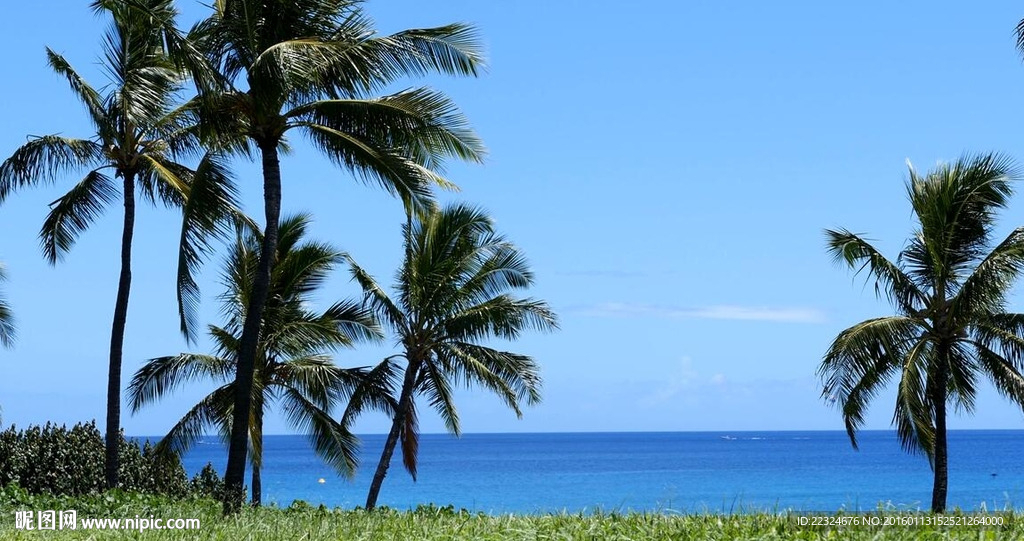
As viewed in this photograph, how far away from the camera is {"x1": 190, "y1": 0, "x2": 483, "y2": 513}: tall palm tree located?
1461cm

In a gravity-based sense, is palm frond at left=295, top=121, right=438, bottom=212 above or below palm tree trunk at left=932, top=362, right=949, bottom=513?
above

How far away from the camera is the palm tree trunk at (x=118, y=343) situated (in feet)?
62.8

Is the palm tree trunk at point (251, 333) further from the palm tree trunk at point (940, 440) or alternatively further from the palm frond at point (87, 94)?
the palm tree trunk at point (940, 440)

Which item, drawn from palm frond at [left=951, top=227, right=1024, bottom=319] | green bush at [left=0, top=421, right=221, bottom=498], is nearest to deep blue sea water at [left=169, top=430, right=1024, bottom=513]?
green bush at [left=0, top=421, right=221, bottom=498]

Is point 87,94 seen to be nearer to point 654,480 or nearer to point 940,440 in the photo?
point 940,440

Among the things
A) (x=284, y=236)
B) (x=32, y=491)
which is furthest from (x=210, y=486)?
(x=284, y=236)

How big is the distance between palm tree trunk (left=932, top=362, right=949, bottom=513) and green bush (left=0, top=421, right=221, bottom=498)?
575 inches

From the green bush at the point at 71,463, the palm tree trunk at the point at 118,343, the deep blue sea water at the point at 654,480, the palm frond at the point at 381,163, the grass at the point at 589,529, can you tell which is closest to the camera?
the grass at the point at 589,529

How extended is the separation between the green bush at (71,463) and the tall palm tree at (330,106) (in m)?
9.02

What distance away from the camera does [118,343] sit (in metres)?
19.3

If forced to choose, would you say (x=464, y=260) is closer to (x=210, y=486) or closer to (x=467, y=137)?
(x=467, y=137)

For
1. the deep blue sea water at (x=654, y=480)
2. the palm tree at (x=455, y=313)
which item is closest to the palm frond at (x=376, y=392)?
the palm tree at (x=455, y=313)

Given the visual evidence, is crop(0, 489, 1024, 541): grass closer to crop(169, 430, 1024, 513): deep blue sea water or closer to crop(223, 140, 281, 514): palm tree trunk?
crop(223, 140, 281, 514): palm tree trunk

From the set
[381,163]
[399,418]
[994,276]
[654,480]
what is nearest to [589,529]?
[381,163]
